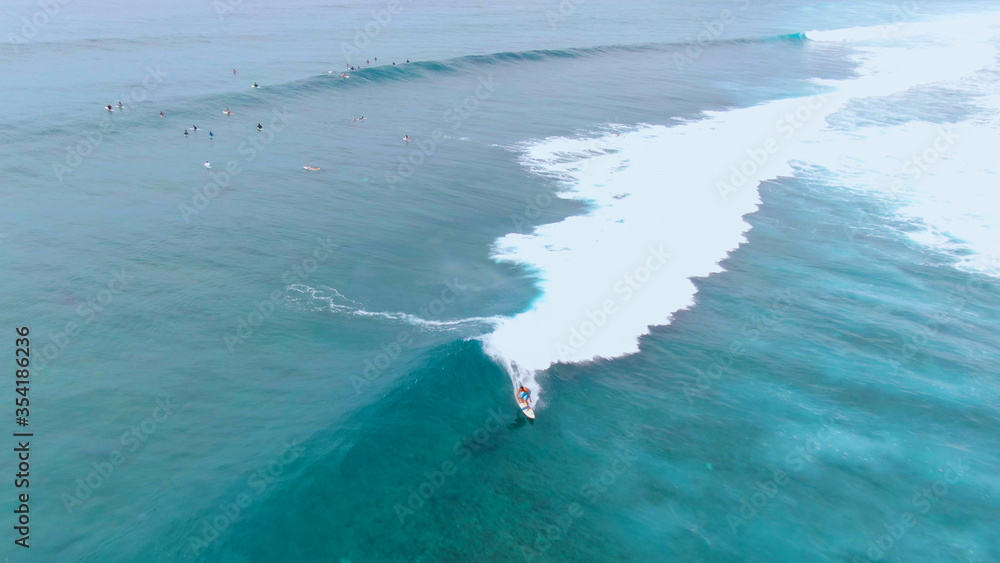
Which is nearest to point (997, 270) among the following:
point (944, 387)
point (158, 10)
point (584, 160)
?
point (944, 387)

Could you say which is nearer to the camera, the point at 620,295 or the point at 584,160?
the point at 620,295

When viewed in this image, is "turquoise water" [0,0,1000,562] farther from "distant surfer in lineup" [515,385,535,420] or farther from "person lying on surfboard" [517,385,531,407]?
"person lying on surfboard" [517,385,531,407]

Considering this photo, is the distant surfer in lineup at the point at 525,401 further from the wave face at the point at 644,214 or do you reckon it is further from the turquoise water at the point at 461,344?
the wave face at the point at 644,214

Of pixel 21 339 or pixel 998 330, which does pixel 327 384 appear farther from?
pixel 998 330

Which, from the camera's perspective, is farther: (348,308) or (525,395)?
(348,308)

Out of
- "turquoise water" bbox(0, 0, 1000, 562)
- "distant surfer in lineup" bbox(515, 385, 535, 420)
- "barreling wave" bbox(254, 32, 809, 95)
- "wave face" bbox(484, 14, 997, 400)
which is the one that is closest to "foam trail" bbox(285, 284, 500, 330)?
"turquoise water" bbox(0, 0, 1000, 562)

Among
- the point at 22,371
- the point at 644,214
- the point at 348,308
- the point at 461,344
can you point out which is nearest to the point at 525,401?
the point at 461,344

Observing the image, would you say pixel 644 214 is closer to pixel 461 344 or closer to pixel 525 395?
pixel 461 344
